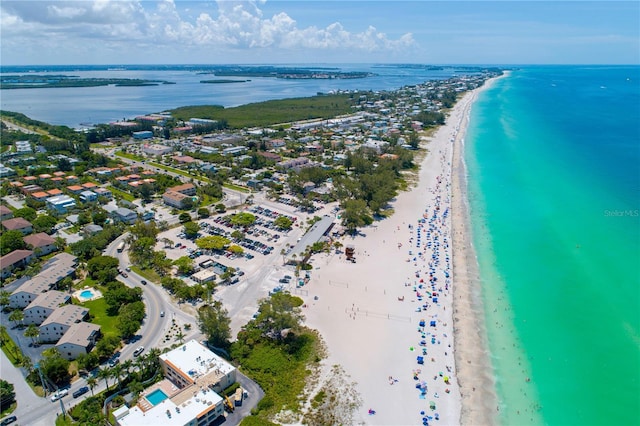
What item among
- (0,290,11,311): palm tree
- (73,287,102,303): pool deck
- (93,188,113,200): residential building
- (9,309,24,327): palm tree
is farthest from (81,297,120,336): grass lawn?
(93,188,113,200): residential building

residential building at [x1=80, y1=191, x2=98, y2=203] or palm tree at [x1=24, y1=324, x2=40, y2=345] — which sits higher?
residential building at [x1=80, y1=191, x2=98, y2=203]

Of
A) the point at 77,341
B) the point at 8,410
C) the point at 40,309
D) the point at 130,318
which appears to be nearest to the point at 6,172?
the point at 40,309

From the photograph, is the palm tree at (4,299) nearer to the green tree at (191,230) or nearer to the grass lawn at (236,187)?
the green tree at (191,230)

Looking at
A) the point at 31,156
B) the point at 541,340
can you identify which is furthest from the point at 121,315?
the point at 31,156

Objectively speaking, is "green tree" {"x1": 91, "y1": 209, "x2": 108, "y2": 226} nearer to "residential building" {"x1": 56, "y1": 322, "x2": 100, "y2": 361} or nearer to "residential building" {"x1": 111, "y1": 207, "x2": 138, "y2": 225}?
"residential building" {"x1": 111, "y1": 207, "x2": 138, "y2": 225}

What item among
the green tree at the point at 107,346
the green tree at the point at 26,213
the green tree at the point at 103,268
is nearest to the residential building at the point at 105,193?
the green tree at the point at 26,213

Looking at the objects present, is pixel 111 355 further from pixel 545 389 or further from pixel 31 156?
pixel 31 156
